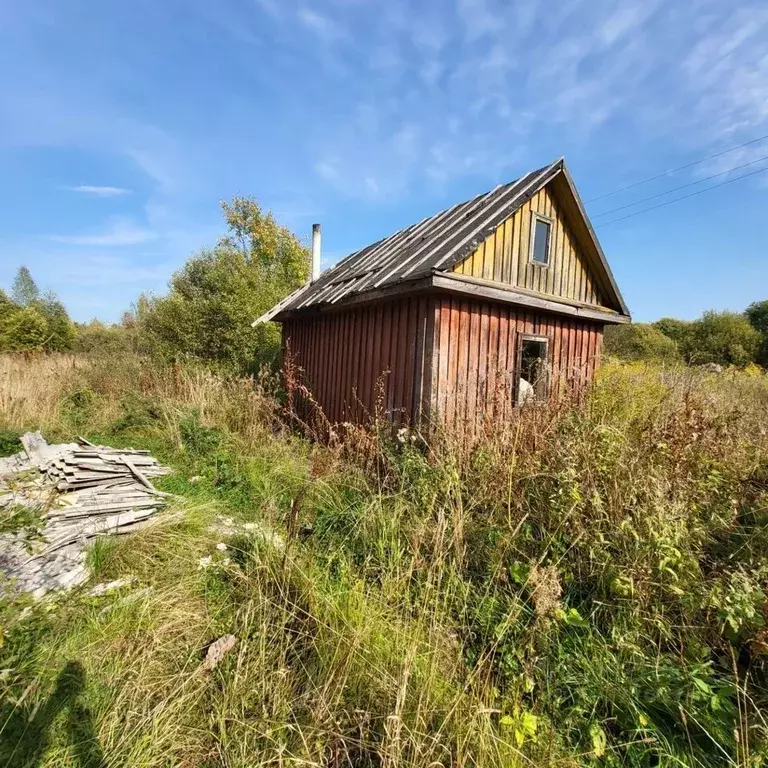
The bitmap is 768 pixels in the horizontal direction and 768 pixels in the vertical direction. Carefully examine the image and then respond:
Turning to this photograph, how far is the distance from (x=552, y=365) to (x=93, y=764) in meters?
7.13

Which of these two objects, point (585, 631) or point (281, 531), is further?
point (281, 531)

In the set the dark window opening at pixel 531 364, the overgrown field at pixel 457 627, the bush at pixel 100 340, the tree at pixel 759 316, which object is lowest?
the overgrown field at pixel 457 627

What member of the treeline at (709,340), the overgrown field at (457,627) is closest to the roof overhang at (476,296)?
the overgrown field at (457,627)

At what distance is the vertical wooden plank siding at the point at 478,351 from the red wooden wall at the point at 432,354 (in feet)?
0.05

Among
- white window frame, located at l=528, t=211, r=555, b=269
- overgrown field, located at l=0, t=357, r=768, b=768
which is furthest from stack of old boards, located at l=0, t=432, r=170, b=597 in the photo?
white window frame, located at l=528, t=211, r=555, b=269

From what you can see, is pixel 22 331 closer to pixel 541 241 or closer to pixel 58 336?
pixel 58 336

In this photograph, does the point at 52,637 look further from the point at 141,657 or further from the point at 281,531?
the point at 281,531

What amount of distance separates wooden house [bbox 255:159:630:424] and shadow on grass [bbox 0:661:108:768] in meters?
3.78

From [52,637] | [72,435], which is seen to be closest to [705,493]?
[52,637]

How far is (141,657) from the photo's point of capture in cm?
225

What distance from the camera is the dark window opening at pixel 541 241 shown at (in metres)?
6.91

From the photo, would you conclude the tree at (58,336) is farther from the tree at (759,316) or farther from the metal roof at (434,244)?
the tree at (759,316)

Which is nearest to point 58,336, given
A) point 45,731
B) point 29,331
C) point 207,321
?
point 29,331

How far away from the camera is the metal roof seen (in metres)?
5.54
